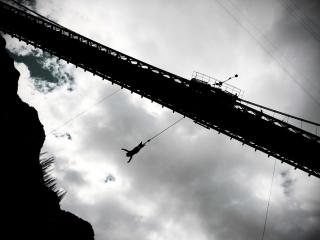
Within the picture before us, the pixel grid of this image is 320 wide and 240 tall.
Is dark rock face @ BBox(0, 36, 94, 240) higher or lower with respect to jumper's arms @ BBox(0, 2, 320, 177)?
lower

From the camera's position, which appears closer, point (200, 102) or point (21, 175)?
point (200, 102)

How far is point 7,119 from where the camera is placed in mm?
14234

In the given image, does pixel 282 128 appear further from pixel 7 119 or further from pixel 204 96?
pixel 7 119

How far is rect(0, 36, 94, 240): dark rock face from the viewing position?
1306cm

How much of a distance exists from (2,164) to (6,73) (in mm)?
6784

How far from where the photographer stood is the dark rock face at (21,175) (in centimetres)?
1306

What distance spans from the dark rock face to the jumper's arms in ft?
17.0

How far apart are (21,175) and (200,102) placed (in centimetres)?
1429

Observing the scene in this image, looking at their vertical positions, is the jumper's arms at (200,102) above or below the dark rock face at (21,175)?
above

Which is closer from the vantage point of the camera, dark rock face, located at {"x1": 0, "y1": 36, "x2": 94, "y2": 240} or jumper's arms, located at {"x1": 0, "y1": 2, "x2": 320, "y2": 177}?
jumper's arms, located at {"x1": 0, "y1": 2, "x2": 320, "y2": 177}

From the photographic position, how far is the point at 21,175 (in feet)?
49.5

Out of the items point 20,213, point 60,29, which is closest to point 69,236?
point 20,213

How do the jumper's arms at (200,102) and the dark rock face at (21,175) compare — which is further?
the dark rock face at (21,175)

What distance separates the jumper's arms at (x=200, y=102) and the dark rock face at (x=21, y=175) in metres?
5.17
